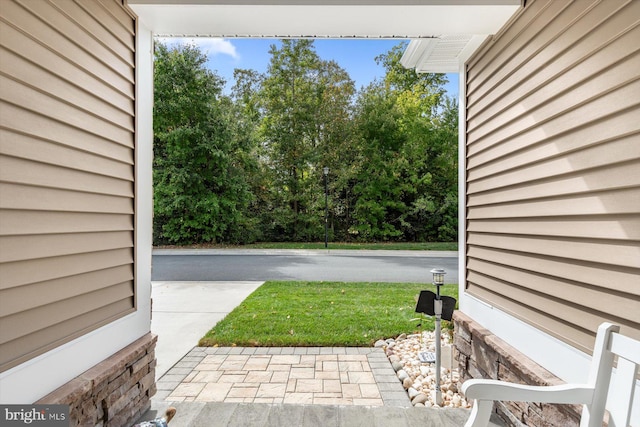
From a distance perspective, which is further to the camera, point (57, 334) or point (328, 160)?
point (328, 160)

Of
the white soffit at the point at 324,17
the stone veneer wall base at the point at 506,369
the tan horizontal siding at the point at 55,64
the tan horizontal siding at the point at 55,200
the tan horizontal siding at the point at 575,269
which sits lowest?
the stone veneer wall base at the point at 506,369

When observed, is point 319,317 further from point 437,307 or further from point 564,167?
point 564,167

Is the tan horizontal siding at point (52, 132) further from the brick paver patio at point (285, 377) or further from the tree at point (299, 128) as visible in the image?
the tree at point (299, 128)

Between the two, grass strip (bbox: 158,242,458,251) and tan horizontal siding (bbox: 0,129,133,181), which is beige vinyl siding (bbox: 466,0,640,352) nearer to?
tan horizontal siding (bbox: 0,129,133,181)

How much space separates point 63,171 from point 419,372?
299cm

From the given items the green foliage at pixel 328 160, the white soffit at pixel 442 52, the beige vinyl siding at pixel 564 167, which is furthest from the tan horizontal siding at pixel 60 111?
the green foliage at pixel 328 160

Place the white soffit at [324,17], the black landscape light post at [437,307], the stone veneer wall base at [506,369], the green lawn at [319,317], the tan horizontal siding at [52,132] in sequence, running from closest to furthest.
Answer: the tan horizontal siding at [52,132]
the stone veneer wall base at [506,369]
the white soffit at [324,17]
the black landscape light post at [437,307]
the green lawn at [319,317]

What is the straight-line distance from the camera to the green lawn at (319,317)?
397cm

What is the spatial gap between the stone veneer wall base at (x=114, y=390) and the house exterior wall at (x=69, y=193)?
0.03 metres

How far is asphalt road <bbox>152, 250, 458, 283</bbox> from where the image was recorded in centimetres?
769

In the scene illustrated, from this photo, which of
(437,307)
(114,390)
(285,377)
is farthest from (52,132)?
(437,307)

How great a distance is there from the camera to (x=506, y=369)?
2.19 metres

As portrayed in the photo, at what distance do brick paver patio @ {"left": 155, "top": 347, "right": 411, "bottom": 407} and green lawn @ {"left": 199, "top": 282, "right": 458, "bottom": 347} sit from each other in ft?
0.55

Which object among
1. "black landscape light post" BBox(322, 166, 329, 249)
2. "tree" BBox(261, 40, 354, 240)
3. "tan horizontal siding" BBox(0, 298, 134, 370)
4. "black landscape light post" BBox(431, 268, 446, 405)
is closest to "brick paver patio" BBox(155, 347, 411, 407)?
"black landscape light post" BBox(431, 268, 446, 405)
